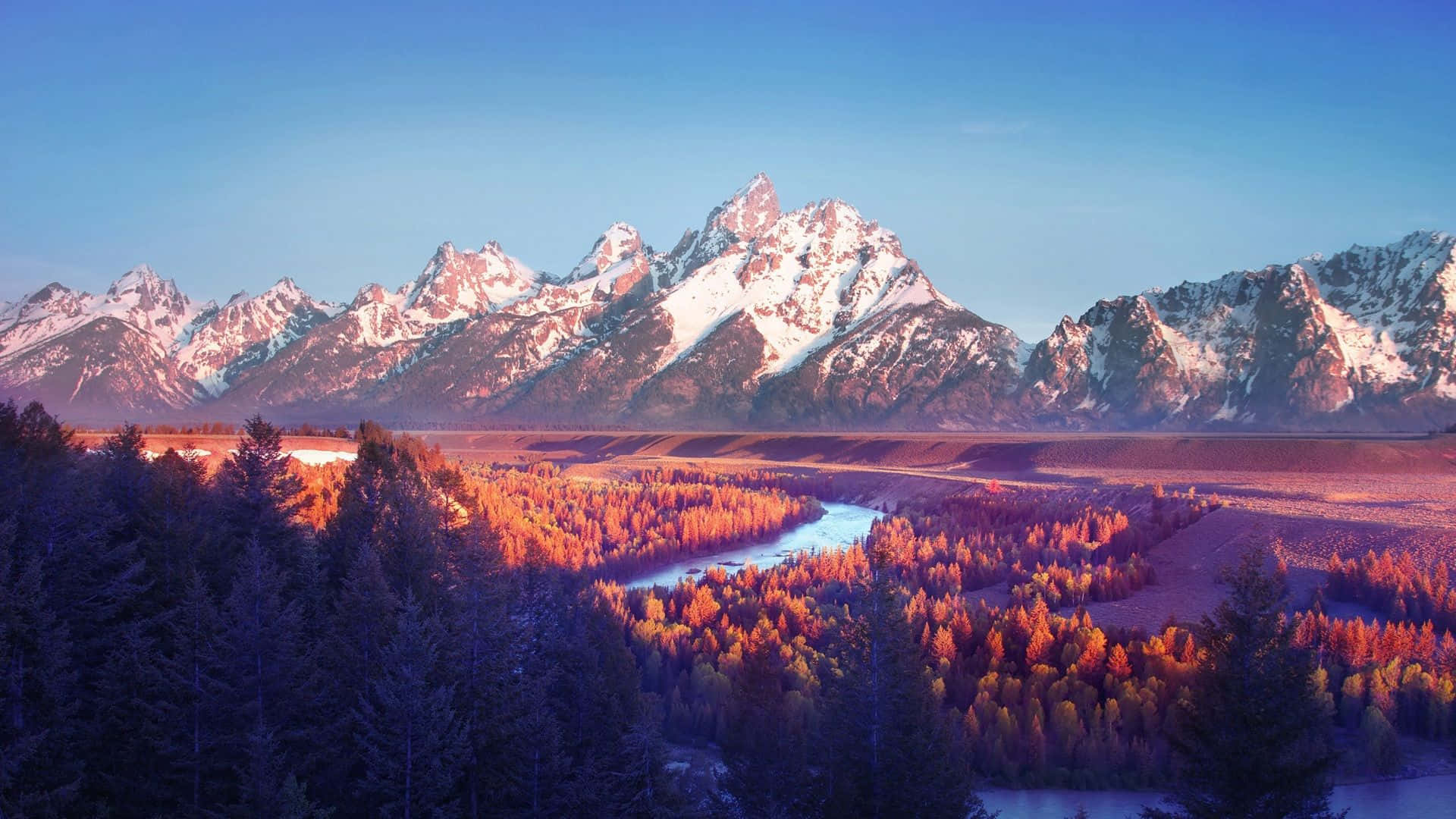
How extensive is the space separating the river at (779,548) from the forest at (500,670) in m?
16.5

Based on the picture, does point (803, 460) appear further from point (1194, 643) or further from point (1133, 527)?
point (1194, 643)

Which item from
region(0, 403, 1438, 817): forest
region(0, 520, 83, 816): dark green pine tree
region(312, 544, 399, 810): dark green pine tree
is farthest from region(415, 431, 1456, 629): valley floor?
region(0, 520, 83, 816): dark green pine tree

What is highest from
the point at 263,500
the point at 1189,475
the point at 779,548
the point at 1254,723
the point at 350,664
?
the point at 263,500

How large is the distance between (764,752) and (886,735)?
4.33m

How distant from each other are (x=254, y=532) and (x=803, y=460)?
118113mm

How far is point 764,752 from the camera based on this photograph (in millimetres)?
25969

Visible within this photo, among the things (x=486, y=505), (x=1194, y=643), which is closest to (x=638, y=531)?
(x=486, y=505)

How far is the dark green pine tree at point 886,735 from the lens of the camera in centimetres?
2264

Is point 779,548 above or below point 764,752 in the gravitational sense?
below

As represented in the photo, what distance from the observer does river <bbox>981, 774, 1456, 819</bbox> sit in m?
30.2

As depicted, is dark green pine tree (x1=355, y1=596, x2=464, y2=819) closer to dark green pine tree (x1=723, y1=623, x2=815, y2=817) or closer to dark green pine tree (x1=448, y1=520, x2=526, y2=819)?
dark green pine tree (x1=448, y1=520, x2=526, y2=819)

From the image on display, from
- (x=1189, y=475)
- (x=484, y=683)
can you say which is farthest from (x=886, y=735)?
(x=1189, y=475)

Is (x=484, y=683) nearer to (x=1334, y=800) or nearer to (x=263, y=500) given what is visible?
(x=263, y=500)

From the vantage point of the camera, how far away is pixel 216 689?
2494cm
